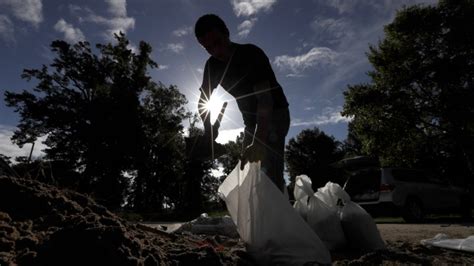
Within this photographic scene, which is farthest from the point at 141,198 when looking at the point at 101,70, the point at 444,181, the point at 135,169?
the point at 444,181

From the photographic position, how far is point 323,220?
9.03 ft

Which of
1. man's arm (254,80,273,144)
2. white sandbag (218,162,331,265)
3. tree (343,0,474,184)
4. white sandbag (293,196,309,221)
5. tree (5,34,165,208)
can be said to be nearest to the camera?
white sandbag (218,162,331,265)

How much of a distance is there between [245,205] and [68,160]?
81.4ft

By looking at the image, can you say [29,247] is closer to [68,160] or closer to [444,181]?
[444,181]

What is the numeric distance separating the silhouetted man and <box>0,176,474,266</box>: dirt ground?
27.3 inches

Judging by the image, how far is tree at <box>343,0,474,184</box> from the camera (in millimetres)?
13688

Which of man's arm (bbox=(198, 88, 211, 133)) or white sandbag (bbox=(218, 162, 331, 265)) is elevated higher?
man's arm (bbox=(198, 88, 211, 133))

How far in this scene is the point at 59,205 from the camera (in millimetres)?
1917

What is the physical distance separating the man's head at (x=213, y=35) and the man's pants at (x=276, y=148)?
64 centimetres

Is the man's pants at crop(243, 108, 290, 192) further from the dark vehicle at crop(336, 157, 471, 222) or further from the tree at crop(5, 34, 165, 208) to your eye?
the tree at crop(5, 34, 165, 208)

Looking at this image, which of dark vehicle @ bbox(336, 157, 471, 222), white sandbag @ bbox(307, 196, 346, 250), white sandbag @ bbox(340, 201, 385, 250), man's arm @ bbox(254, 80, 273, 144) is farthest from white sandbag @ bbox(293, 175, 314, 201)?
dark vehicle @ bbox(336, 157, 471, 222)

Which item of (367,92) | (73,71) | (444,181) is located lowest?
(444,181)

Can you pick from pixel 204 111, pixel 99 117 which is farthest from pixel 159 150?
pixel 204 111

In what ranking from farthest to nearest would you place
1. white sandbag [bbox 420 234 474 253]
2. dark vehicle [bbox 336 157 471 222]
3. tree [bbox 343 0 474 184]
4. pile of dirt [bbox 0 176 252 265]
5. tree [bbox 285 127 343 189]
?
tree [bbox 285 127 343 189] → tree [bbox 343 0 474 184] → dark vehicle [bbox 336 157 471 222] → white sandbag [bbox 420 234 474 253] → pile of dirt [bbox 0 176 252 265]
